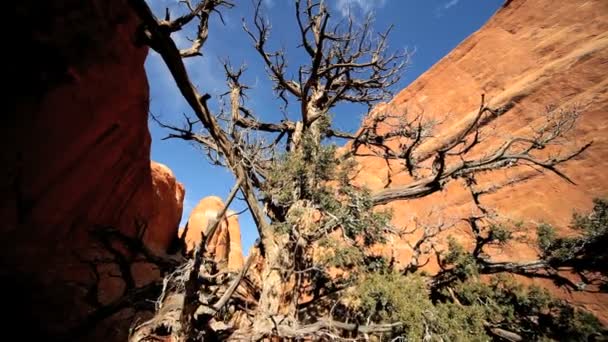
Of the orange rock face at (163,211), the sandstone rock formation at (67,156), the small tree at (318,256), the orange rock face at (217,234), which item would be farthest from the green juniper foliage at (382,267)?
the orange rock face at (217,234)

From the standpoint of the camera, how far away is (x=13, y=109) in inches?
210

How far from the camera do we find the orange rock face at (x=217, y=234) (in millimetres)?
19234

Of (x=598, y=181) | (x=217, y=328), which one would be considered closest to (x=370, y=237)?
(x=217, y=328)

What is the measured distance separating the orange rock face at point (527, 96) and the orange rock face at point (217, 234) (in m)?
11.5

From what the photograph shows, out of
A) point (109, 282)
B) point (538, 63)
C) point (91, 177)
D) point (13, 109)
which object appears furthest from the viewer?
point (538, 63)

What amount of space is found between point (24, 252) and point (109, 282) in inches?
158

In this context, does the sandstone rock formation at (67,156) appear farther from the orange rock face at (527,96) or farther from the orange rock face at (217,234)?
the orange rock face at (217,234)

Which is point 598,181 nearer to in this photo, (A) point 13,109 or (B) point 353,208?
(B) point 353,208

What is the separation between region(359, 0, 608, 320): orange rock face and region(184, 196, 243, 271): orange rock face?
11501mm

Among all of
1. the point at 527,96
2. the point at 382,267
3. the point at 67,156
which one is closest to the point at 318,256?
the point at 382,267

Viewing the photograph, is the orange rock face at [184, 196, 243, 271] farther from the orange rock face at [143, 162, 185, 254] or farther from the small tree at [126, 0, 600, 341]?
the small tree at [126, 0, 600, 341]

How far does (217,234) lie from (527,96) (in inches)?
878

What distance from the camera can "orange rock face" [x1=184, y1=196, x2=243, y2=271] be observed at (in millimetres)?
19234

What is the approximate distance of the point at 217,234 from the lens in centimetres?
1950
